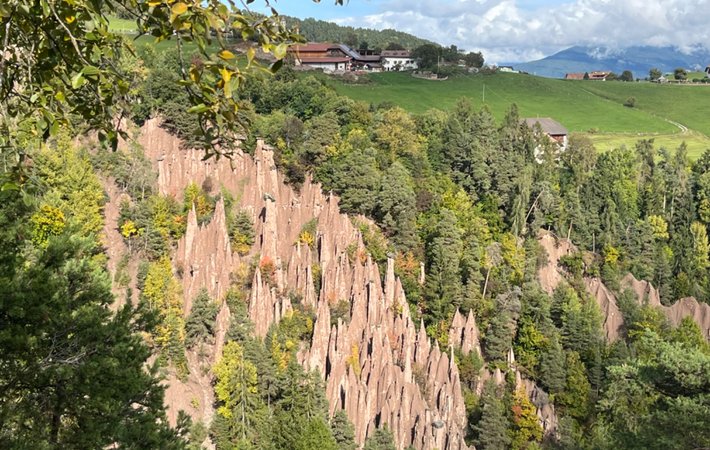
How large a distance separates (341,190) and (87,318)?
29748 millimetres

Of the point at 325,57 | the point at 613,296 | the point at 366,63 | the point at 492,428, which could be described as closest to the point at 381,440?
the point at 492,428

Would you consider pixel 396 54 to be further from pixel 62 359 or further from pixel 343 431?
pixel 62 359

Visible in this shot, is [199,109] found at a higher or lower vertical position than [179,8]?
lower

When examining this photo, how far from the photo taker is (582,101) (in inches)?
3935

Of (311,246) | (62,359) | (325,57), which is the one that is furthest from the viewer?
(325,57)

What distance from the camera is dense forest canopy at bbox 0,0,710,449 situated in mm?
4668

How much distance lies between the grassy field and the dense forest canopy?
22069 mm

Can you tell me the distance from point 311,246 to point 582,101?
81305 mm

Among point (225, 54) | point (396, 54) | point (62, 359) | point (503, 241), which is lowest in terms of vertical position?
point (503, 241)

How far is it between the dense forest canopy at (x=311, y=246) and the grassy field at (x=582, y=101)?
2207 centimetres

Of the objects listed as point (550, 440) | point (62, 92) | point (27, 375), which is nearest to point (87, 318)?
point (27, 375)

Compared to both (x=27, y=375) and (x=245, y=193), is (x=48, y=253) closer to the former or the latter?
(x=27, y=375)

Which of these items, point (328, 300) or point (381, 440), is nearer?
point (381, 440)

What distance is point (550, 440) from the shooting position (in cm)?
3491
